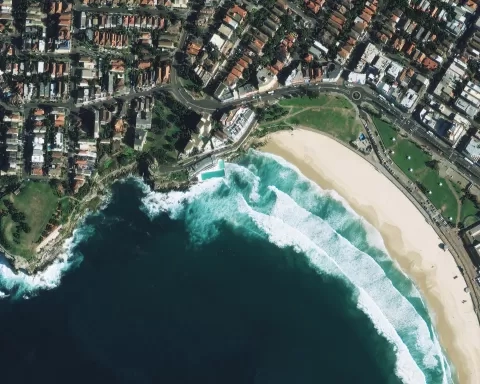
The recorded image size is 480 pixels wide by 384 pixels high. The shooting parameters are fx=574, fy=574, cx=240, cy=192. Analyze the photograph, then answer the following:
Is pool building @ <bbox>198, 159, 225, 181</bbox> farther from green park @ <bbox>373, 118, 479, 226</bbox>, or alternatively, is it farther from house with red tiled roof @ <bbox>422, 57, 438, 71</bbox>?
house with red tiled roof @ <bbox>422, 57, 438, 71</bbox>

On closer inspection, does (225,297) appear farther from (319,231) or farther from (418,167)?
(418,167)

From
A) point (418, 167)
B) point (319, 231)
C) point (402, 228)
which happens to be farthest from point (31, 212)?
point (418, 167)

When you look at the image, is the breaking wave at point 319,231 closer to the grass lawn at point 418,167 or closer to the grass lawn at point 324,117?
the grass lawn at point 324,117

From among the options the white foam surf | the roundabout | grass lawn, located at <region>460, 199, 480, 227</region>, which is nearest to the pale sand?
grass lawn, located at <region>460, 199, 480, 227</region>

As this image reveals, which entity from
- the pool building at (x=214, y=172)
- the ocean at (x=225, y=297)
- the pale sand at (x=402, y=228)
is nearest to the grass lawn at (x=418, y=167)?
the pale sand at (x=402, y=228)

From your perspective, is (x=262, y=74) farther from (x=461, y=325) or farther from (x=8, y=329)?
(x=8, y=329)

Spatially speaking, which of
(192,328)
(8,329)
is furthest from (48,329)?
(192,328)
